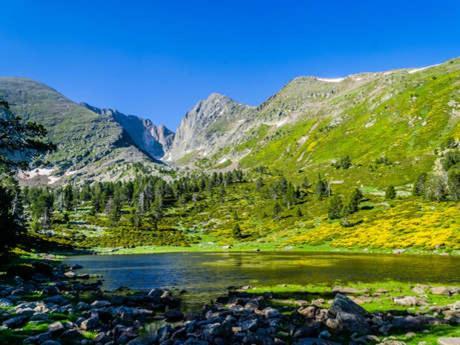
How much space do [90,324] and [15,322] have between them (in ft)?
15.2

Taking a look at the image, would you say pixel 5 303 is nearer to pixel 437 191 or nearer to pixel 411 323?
pixel 411 323

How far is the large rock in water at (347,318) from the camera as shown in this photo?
22406 millimetres

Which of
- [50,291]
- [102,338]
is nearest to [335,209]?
[50,291]

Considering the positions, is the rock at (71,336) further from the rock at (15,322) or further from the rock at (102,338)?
the rock at (15,322)

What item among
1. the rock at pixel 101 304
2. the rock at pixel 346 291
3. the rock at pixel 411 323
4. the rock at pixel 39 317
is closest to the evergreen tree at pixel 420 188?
the rock at pixel 346 291

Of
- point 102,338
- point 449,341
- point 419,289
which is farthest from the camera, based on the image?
point 419,289

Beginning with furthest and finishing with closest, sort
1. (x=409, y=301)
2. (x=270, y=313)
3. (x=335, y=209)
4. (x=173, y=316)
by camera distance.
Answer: (x=335, y=209), (x=409, y=301), (x=173, y=316), (x=270, y=313)

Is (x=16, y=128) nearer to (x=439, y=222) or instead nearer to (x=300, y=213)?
(x=439, y=222)

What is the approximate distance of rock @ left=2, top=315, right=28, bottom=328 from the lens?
22109 millimetres

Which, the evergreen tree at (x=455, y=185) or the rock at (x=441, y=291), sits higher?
the evergreen tree at (x=455, y=185)

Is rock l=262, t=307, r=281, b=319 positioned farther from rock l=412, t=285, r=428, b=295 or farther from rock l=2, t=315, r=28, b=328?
rock l=412, t=285, r=428, b=295

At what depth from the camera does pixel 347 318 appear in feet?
75.8

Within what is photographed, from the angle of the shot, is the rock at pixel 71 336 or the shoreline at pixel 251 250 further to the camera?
the shoreline at pixel 251 250

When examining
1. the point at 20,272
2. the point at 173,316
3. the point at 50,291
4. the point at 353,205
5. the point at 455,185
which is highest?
the point at 455,185
